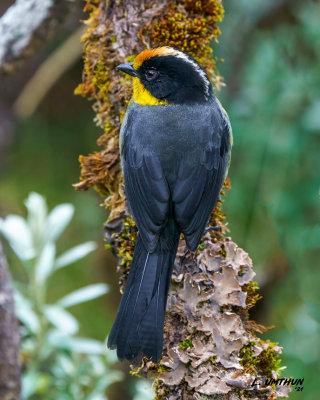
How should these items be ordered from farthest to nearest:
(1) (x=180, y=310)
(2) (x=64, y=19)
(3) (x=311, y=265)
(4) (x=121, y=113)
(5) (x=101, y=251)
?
(5) (x=101, y=251) → (3) (x=311, y=265) → (2) (x=64, y=19) → (4) (x=121, y=113) → (1) (x=180, y=310)

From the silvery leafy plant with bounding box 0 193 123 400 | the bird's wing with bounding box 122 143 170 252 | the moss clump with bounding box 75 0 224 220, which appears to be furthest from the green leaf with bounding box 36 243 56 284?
the bird's wing with bounding box 122 143 170 252

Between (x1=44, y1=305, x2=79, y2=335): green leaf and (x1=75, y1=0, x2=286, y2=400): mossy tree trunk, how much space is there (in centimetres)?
51

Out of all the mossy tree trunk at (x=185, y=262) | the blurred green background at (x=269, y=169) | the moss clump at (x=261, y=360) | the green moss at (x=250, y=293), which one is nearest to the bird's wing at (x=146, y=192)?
the mossy tree trunk at (x=185, y=262)

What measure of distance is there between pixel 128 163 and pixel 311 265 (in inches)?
60.1

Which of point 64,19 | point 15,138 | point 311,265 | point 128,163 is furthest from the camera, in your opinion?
point 15,138

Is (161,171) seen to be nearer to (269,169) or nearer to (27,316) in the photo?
(27,316)

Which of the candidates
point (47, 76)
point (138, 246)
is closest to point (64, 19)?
point (138, 246)

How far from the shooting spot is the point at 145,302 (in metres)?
1.84

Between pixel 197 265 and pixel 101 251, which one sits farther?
pixel 101 251

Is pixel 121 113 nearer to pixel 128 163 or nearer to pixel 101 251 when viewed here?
pixel 128 163

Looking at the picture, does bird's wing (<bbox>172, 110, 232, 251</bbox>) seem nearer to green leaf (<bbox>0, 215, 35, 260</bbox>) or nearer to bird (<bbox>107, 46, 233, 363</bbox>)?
bird (<bbox>107, 46, 233, 363</bbox>)

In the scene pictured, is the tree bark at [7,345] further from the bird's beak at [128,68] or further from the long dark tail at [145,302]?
the bird's beak at [128,68]

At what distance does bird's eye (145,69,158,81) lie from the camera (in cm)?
214

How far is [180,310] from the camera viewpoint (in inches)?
74.4
